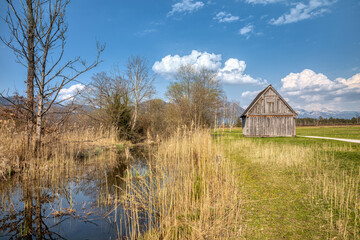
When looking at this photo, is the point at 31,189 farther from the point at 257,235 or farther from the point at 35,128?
the point at 257,235

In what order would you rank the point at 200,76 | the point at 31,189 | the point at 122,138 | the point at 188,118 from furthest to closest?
1. the point at 200,76
2. the point at 188,118
3. the point at 122,138
4. the point at 31,189

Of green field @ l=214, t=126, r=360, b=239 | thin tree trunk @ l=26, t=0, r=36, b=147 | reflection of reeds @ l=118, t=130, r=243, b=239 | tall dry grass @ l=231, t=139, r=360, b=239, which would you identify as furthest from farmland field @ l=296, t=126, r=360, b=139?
thin tree trunk @ l=26, t=0, r=36, b=147

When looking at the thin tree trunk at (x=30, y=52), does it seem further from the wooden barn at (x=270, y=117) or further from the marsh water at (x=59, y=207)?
the wooden barn at (x=270, y=117)

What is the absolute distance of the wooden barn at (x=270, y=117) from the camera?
20969mm

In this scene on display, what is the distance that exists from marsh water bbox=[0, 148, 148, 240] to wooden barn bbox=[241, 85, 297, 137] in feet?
62.3

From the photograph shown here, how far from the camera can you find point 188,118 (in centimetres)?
1783

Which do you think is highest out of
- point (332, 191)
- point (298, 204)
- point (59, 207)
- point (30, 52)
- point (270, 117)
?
point (30, 52)

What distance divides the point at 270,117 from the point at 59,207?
2218 cm

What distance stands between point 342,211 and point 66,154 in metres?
9.78

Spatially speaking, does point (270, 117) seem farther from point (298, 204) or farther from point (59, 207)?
point (59, 207)

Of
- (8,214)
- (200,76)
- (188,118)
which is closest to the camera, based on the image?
(8,214)

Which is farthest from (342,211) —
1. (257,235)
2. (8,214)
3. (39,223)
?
(8,214)

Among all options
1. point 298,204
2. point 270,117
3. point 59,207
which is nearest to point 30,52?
point 59,207

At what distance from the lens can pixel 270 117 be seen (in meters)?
21.3
